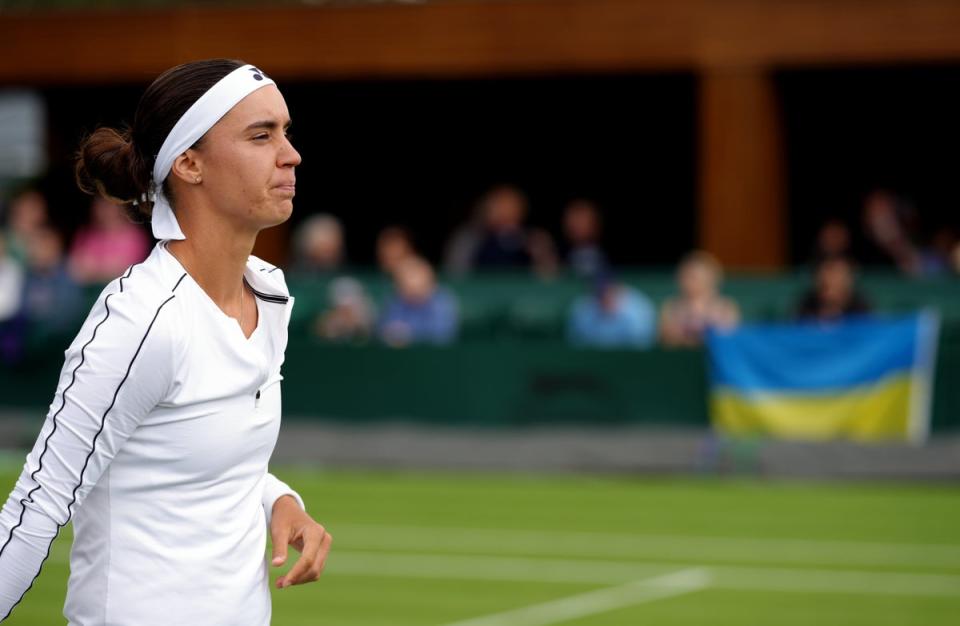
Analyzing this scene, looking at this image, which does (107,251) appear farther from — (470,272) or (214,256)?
(214,256)

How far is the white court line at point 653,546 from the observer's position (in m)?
10.2

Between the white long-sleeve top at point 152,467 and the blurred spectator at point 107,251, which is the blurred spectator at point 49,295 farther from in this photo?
the white long-sleeve top at point 152,467

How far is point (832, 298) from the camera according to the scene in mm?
14039

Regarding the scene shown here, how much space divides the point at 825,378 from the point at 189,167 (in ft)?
37.1

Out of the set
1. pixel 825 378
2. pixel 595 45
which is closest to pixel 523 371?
pixel 825 378

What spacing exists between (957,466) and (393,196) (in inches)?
508

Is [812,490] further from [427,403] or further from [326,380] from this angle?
[326,380]

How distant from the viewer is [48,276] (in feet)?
51.9

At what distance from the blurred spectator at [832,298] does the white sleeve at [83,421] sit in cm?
1141

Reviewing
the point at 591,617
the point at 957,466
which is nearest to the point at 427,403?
the point at 957,466

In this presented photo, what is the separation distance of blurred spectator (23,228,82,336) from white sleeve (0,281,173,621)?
12984mm

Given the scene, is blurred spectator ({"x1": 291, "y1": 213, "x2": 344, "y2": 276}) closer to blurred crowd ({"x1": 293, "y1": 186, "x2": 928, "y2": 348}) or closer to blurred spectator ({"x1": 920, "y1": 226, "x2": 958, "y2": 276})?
blurred crowd ({"x1": 293, "y1": 186, "x2": 928, "y2": 348})

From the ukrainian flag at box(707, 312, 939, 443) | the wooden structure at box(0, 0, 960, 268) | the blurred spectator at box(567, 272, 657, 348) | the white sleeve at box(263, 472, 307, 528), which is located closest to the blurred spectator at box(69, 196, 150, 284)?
the wooden structure at box(0, 0, 960, 268)

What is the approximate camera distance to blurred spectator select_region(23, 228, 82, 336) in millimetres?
15594
